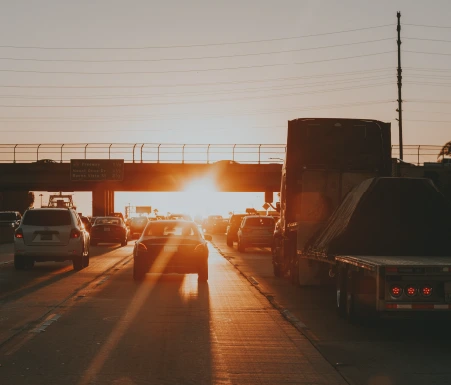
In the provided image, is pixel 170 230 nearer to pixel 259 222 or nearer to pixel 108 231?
pixel 259 222

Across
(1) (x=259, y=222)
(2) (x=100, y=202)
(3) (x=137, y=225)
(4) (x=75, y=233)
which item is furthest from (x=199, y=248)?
(2) (x=100, y=202)

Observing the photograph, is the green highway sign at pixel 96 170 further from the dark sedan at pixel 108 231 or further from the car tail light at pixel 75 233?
the car tail light at pixel 75 233

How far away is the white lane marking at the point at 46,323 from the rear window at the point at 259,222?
90.5ft

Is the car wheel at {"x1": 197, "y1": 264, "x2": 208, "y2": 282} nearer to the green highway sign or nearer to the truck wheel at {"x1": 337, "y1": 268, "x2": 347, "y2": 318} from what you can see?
the truck wheel at {"x1": 337, "y1": 268, "x2": 347, "y2": 318}

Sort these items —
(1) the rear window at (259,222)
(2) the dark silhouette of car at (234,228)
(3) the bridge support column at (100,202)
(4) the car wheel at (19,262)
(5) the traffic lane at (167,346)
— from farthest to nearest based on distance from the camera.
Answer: (3) the bridge support column at (100,202)
(2) the dark silhouette of car at (234,228)
(1) the rear window at (259,222)
(4) the car wheel at (19,262)
(5) the traffic lane at (167,346)

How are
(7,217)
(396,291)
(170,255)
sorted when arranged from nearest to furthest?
(396,291) → (170,255) → (7,217)

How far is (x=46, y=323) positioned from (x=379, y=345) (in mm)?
4926

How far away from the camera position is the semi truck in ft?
38.7

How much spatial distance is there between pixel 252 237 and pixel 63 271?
650 inches

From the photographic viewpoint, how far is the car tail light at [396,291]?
1174cm

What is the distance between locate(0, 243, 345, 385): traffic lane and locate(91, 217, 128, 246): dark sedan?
29245 millimetres

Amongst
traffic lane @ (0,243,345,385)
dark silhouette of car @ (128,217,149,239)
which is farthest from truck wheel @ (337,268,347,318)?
dark silhouette of car @ (128,217,149,239)

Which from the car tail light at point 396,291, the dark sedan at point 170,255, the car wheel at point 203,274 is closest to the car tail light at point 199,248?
the dark sedan at point 170,255

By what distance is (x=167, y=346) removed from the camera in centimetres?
1119
